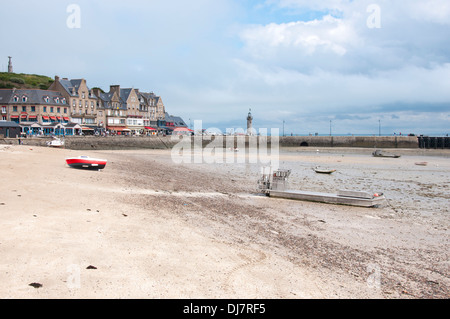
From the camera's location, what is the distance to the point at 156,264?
683 cm

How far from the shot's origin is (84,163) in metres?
19.4

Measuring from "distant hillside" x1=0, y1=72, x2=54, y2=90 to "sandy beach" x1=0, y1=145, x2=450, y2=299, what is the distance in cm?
9053

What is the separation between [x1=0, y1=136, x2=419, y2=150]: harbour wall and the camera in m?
59.8

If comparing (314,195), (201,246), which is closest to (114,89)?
(314,195)

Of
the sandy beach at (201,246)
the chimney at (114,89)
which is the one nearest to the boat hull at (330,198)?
the sandy beach at (201,246)

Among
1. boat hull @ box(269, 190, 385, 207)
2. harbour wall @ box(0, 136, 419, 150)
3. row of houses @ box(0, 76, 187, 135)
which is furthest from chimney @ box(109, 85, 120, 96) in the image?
boat hull @ box(269, 190, 385, 207)

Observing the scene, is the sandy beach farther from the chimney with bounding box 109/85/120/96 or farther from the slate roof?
the chimney with bounding box 109/85/120/96

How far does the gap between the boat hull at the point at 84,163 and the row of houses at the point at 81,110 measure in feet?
164

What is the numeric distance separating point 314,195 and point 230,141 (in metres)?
62.1

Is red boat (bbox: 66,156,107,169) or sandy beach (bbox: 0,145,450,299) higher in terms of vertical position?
red boat (bbox: 66,156,107,169)

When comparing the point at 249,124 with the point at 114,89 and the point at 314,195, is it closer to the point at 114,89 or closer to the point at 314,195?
the point at 114,89

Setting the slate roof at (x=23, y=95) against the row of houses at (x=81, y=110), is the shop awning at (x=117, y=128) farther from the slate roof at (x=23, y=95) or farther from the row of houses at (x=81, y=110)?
the slate roof at (x=23, y=95)

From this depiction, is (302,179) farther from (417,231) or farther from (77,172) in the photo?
(77,172)

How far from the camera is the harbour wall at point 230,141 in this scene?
5978cm
